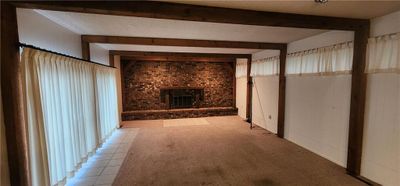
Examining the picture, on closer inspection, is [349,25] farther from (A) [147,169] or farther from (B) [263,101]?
(A) [147,169]

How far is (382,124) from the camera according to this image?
236 centimetres

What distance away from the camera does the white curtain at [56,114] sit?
1.83 m

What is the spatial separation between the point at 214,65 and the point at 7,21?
6064 mm

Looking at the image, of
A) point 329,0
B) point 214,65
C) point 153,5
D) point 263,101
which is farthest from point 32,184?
point 214,65

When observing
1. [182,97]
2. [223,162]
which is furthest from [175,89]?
[223,162]

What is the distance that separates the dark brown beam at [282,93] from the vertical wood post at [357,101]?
165cm

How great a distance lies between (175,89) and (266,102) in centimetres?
329

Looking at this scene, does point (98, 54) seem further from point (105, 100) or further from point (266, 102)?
point (266, 102)

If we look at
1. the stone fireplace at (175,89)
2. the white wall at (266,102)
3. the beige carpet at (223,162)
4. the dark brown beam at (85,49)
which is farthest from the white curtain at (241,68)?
the dark brown beam at (85,49)

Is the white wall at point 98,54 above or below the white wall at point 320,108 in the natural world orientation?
above

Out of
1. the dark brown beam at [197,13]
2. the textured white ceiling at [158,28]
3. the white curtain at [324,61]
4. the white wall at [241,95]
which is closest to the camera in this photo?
the dark brown beam at [197,13]

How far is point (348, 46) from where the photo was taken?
9.03 feet

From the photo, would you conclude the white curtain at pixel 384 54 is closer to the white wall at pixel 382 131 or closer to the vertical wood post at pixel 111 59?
the white wall at pixel 382 131

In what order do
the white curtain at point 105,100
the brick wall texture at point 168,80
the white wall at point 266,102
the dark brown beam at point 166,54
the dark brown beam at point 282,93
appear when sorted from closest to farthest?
the white curtain at point 105,100 < the dark brown beam at point 282,93 < the white wall at point 266,102 < the dark brown beam at point 166,54 < the brick wall texture at point 168,80
